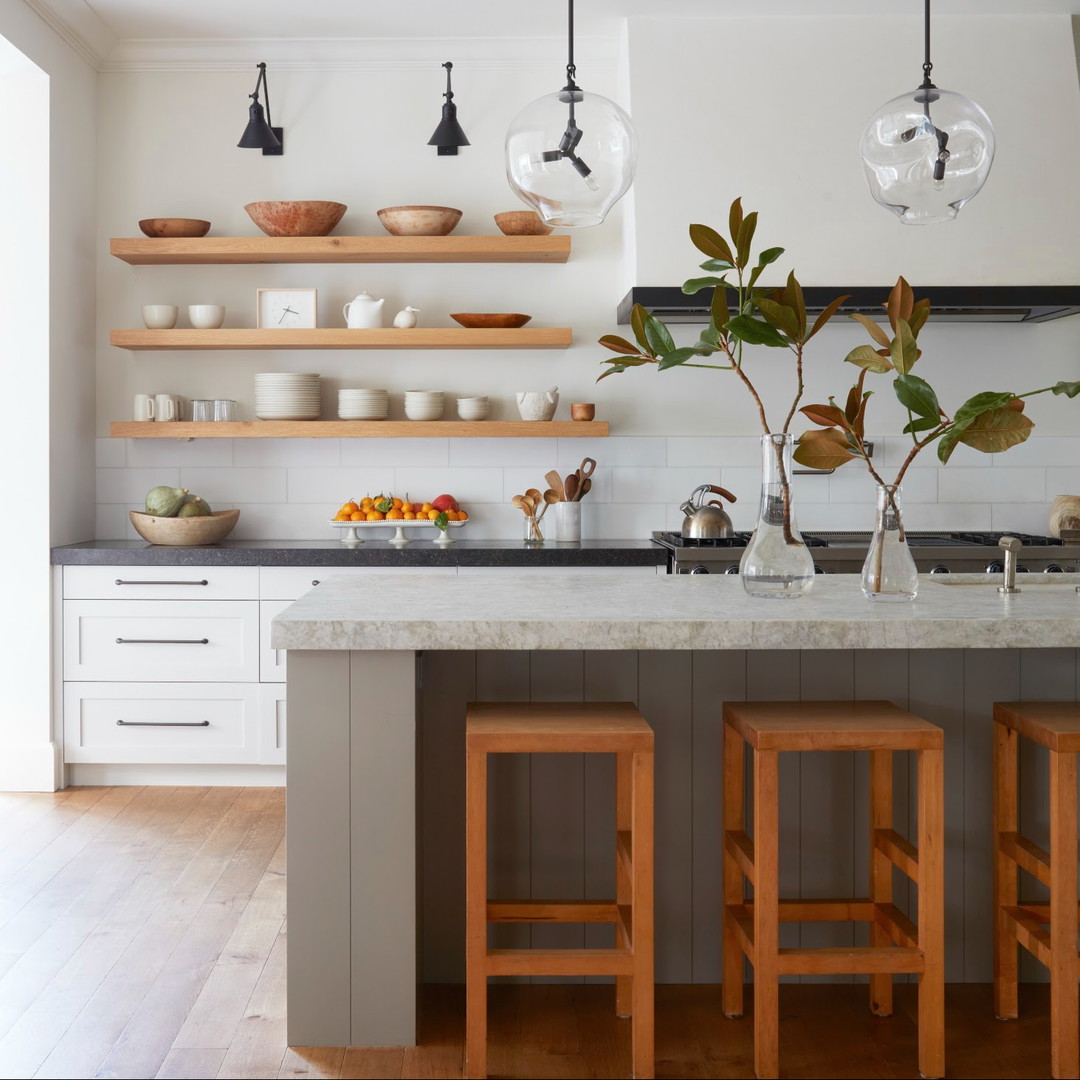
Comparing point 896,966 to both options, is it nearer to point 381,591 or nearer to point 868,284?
point 381,591

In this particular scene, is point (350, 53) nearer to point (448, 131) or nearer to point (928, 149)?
point (448, 131)

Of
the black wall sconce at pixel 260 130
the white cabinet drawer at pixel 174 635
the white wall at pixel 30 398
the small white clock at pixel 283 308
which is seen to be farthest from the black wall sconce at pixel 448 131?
the white cabinet drawer at pixel 174 635

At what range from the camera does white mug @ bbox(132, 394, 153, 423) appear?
4.40 m

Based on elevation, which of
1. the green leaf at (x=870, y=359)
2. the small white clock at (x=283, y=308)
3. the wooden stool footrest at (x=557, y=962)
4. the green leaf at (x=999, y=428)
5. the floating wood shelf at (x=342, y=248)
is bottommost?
the wooden stool footrest at (x=557, y=962)

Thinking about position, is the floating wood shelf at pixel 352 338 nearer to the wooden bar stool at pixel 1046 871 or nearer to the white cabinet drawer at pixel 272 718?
the white cabinet drawer at pixel 272 718

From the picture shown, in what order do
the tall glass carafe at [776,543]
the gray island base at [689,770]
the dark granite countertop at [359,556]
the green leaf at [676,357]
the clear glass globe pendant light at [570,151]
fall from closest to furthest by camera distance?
the clear glass globe pendant light at [570,151]
the green leaf at [676,357]
the tall glass carafe at [776,543]
the gray island base at [689,770]
the dark granite countertop at [359,556]

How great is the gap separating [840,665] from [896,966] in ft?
2.12

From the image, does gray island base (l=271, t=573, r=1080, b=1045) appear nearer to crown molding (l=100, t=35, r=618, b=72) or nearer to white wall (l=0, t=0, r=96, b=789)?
white wall (l=0, t=0, r=96, b=789)

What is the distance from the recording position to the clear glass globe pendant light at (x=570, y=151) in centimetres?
196

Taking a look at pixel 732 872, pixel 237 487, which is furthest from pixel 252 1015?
pixel 237 487

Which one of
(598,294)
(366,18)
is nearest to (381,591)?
(598,294)

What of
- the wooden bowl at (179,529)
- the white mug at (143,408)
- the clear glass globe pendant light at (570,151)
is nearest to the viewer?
the clear glass globe pendant light at (570,151)

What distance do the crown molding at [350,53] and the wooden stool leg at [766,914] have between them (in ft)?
11.2

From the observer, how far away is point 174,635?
13.3ft
